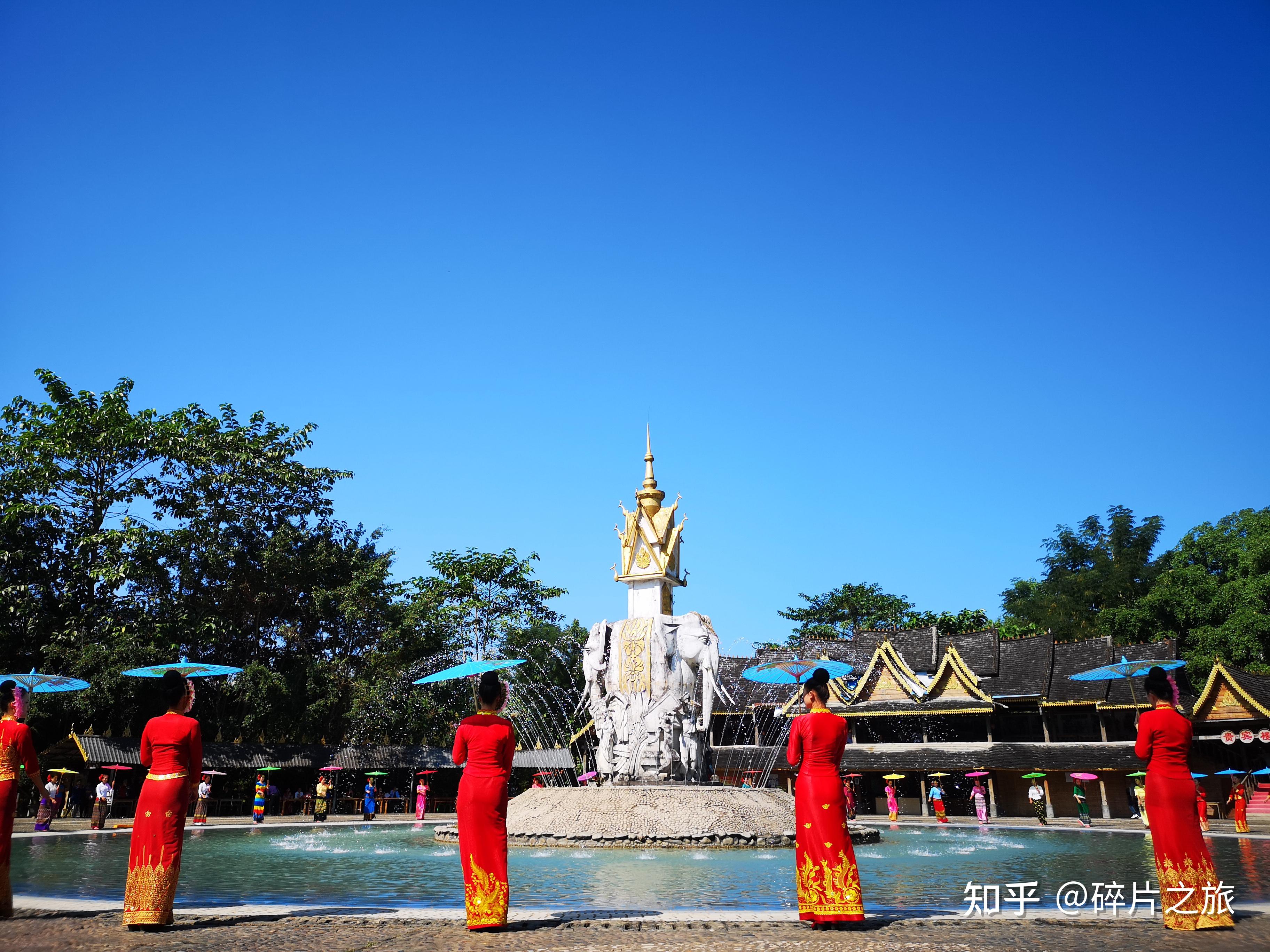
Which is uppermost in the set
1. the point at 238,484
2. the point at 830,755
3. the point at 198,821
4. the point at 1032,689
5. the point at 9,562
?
the point at 238,484

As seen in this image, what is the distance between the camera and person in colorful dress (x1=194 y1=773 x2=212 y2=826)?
82.1ft

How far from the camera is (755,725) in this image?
40.3 meters

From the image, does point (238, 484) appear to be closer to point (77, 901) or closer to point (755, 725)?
point (755, 725)

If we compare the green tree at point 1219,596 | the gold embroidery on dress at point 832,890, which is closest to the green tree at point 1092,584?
the green tree at point 1219,596

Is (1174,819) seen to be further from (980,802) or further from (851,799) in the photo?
(851,799)

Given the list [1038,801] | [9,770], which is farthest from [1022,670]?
[9,770]

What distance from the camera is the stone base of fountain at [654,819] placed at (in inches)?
602

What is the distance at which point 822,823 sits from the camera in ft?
23.8

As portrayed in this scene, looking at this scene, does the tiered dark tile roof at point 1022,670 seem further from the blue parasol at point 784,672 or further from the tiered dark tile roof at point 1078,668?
the blue parasol at point 784,672

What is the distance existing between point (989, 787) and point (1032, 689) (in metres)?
4.46

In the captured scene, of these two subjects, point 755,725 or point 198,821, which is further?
point 755,725

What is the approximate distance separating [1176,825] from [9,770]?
31.5 ft

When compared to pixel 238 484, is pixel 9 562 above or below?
below

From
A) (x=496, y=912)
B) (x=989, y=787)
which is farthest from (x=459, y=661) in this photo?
(x=496, y=912)
